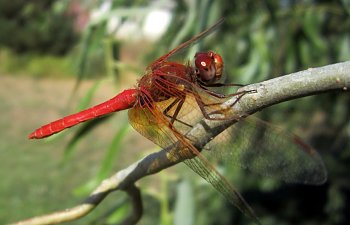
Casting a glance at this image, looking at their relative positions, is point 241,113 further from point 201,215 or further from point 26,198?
point 26,198

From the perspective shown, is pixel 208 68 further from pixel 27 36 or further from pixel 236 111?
pixel 27 36

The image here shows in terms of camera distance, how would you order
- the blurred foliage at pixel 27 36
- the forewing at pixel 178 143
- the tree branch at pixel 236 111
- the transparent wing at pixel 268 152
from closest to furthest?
the tree branch at pixel 236 111
the forewing at pixel 178 143
the transparent wing at pixel 268 152
the blurred foliage at pixel 27 36

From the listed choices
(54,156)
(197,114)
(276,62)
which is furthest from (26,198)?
(197,114)

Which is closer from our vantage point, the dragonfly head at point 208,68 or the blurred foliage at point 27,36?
the dragonfly head at point 208,68

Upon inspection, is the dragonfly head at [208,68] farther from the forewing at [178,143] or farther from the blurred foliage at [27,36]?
the blurred foliage at [27,36]

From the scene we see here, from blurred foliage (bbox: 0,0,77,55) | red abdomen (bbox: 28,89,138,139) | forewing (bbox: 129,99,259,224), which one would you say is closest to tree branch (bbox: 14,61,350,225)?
forewing (bbox: 129,99,259,224)

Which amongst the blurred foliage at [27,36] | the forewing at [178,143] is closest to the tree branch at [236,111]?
the forewing at [178,143]

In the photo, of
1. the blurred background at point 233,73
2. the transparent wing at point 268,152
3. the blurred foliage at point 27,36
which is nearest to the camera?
the transparent wing at point 268,152

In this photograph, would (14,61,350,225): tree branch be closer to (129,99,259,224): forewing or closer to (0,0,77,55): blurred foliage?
(129,99,259,224): forewing
